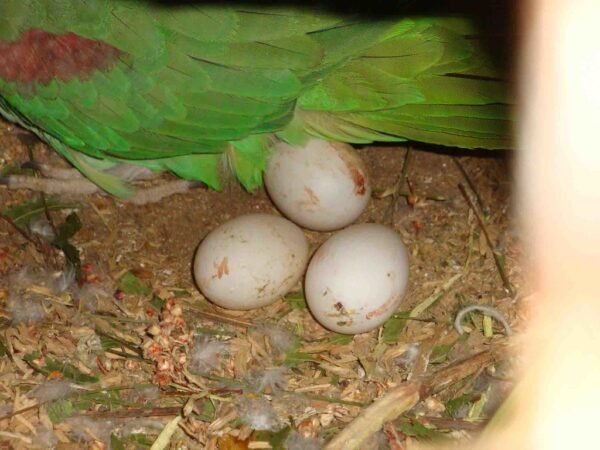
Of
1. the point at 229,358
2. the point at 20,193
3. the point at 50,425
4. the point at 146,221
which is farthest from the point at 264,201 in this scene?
the point at 50,425

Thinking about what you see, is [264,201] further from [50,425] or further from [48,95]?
[50,425]

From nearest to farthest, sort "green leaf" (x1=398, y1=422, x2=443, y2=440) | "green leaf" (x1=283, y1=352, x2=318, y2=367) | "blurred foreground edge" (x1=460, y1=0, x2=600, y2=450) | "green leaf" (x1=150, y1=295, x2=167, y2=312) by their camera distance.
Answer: "blurred foreground edge" (x1=460, y1=0, x2=600, y2=450)
"green leaf" (x1=398, y1=422, x2=443, y2=440)
"green leaf" (x1=283, y1=352, x2=318, y2=367)
"green leaf" (x1=150, y1=295, x2=167, y2=312)

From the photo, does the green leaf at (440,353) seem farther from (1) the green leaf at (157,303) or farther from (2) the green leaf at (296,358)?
(1) the green leaf at (157,303)

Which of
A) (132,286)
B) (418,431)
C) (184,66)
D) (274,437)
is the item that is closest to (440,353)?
(418,431)

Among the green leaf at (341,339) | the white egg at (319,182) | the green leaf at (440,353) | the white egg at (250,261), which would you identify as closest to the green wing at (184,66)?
the white egg at (319,182)

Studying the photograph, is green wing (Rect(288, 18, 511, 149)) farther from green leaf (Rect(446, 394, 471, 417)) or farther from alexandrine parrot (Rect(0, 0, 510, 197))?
green leaf (Rect(446, 394, 471, 417))

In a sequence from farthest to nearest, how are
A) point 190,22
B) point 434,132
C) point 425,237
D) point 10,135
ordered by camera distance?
1. point 10,135
2. point 425,237
3. point 434,132
4. point 190,22

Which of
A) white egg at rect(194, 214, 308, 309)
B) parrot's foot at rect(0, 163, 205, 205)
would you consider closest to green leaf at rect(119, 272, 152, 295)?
white egg at rect(194, 214, 308, 309)
